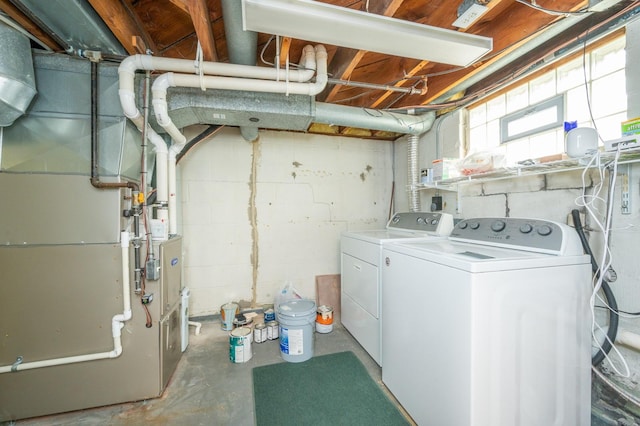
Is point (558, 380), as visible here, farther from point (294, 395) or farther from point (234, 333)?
point (234, 333)

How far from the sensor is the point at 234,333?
2.03 metres

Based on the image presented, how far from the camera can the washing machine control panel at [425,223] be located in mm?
2027

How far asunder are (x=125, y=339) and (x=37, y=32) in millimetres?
1863

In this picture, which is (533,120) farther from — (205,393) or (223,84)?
(205,393)

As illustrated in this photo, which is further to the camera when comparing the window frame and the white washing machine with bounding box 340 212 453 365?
the white washing machine with bounding box 340 212 453 365

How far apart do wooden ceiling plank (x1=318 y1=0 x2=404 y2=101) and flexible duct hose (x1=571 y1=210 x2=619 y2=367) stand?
1.49 meters

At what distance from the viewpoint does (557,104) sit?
1.54 m

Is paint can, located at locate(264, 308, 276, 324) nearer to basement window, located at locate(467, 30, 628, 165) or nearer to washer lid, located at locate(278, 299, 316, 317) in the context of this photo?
washer lid, located at locate(278, 299, 316, 317)

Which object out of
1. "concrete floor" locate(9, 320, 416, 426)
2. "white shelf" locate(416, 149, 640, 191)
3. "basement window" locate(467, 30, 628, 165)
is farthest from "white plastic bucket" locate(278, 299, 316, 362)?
"basement window" locate(467, 30, 628, 165)

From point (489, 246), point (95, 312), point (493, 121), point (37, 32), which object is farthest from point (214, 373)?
point (493, 121)

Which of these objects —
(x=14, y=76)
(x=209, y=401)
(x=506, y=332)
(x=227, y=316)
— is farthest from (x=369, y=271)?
(x=14, y=76)

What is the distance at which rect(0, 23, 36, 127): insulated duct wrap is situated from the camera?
4.11ft

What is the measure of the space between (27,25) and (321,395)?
276 centimetres

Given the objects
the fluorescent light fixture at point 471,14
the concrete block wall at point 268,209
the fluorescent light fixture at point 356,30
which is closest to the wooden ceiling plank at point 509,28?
the fluorescent light fixture at point 356,30
